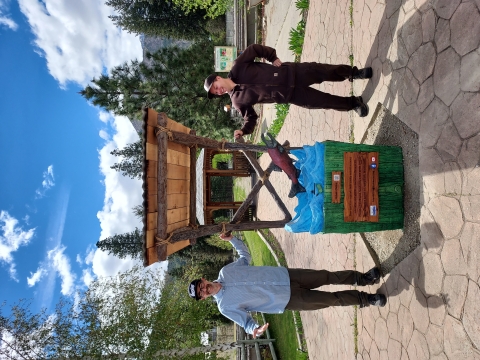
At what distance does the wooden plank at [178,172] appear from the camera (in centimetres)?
351

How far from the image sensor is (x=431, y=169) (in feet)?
11.2

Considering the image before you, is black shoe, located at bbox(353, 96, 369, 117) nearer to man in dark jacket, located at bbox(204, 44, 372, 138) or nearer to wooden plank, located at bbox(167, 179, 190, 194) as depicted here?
man in dark jacket, located at bbox(204, 44, 372, 138)

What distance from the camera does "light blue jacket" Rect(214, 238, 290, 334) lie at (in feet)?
13.8

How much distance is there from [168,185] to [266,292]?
1.86m

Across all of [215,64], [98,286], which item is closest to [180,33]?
[215,64]

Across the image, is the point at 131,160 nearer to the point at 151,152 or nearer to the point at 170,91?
the point at 170,91

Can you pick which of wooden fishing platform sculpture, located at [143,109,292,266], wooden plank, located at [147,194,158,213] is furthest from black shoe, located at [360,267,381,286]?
wooden plank, located at [147,194,158,213]

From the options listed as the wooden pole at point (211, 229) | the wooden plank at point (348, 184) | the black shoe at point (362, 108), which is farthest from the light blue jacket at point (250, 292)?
the black shoe at point (362, 108)

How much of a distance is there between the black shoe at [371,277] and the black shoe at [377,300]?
0.62 ft

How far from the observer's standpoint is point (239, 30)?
1372cm

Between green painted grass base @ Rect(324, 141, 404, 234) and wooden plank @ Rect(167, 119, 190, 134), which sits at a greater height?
wooden plank @ Rect(167, 119, 190, 134)

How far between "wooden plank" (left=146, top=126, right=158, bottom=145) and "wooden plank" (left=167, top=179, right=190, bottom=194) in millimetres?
413

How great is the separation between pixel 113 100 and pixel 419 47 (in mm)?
9045

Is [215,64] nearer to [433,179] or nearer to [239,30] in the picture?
[239,30]
